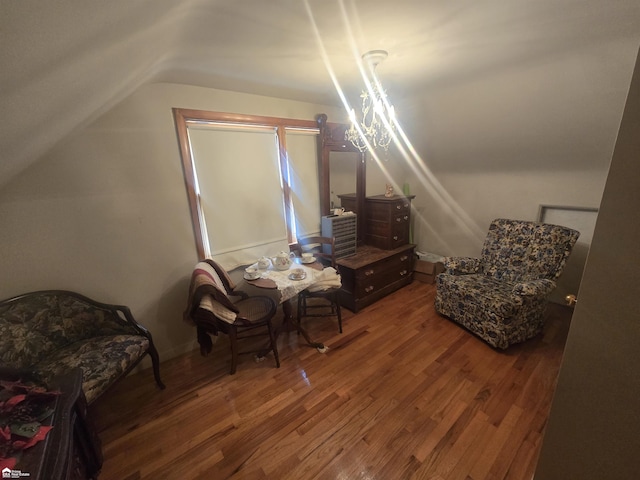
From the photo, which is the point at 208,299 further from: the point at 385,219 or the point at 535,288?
the point at 535,288

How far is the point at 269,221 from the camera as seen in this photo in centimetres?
280

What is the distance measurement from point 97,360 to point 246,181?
6.02 feet

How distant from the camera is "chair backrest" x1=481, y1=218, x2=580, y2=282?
2.36 meters

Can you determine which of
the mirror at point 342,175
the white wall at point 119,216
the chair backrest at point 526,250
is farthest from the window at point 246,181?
the chair backrest at point 526,250

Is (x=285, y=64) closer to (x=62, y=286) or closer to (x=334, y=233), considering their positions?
(x=334, y=233)

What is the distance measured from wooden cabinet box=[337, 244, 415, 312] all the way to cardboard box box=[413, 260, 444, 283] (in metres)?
0.24

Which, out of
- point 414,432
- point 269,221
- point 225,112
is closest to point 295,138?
point 225,112

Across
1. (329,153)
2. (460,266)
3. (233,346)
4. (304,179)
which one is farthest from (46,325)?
(460,266)

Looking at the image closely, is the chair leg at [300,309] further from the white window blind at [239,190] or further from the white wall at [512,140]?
the white wall at [512,140]

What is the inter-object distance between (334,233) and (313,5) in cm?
211

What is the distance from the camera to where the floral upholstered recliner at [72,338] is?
1.57 m

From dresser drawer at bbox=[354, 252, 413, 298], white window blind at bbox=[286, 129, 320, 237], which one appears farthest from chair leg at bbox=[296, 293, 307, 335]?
white window blind at bbox=[286, 129, 320, 237]

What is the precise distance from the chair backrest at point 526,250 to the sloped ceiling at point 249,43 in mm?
1261

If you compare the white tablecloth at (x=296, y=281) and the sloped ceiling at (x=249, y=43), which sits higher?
the sloped ceiling at (x=249, y=43)
